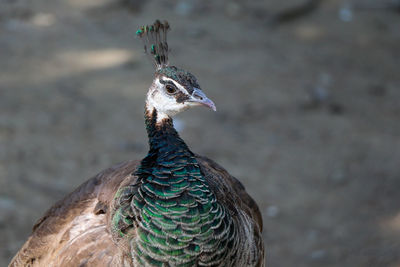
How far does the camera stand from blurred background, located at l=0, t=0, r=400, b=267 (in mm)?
4555

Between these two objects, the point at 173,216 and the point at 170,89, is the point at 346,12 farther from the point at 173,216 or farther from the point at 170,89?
the point at 173,216

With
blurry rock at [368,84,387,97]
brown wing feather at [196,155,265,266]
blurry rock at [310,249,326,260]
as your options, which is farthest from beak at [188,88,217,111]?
blurry rock at [368,84,387,97]

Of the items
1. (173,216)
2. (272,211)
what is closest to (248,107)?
(272,211)

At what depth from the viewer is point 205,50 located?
6793 mm

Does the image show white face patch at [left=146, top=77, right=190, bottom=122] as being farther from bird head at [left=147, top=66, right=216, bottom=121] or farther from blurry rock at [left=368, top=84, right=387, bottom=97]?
blurry rock at [left=368, top=84, right=387, bottom=97]

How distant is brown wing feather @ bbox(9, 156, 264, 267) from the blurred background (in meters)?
1.12

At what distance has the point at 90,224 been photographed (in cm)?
275

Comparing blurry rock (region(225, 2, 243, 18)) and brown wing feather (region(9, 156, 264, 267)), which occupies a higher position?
blurry rock (region(225, 2, 243, 18))

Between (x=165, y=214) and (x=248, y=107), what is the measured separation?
3698 millimetres

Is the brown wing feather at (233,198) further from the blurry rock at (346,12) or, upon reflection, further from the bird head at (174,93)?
the blurry rock at (346,12)

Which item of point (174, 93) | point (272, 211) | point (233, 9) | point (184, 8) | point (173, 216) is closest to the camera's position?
point (173, 216)

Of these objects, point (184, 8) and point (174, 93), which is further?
point (184, 8)

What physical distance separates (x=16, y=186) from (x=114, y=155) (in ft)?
3.16

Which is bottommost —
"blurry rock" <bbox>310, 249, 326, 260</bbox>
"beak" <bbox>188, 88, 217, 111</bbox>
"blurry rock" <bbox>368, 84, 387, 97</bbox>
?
"beak" <bbox>188, 88, 217, 111</bbox>
